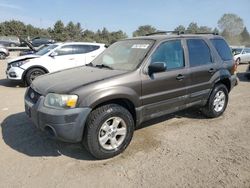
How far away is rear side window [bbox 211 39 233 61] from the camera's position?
5776 millimetres

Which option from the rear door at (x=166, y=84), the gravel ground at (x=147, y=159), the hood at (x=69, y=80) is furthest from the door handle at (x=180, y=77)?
the hood at (x=69, y=80)

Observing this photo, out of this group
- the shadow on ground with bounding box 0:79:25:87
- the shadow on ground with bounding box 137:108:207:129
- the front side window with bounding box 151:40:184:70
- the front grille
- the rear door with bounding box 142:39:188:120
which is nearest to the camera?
the front grille

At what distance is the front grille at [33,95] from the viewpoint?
4.12m

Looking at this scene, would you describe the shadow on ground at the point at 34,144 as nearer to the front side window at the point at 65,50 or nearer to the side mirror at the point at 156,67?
the side mirror at the point at 156,67

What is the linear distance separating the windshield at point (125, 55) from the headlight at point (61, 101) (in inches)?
43.7

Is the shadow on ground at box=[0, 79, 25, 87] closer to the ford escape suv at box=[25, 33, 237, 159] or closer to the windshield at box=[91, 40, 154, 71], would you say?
the windshield at box=[91, 40, 154, 71]

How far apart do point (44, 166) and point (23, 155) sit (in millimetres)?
521

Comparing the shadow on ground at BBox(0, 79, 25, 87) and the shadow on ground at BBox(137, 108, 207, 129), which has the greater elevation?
the shadow on ground at BBox(0, 79, 25, 87)

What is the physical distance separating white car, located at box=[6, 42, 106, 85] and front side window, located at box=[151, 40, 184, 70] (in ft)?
19.5

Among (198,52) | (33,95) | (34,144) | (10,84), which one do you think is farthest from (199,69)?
(10,84)

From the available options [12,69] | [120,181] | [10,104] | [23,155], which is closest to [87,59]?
[12,69]

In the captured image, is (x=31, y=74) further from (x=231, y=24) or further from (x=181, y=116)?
(x=231, y=24)

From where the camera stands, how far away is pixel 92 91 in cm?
375

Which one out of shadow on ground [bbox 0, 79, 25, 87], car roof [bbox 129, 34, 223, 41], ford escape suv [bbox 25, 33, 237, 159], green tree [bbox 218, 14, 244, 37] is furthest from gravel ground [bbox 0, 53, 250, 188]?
green tree [bbox 218, 14, 244, 37]
